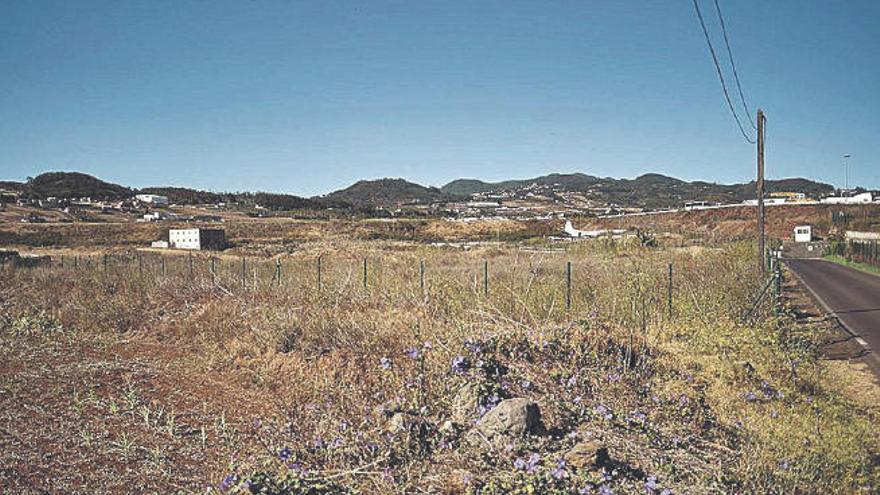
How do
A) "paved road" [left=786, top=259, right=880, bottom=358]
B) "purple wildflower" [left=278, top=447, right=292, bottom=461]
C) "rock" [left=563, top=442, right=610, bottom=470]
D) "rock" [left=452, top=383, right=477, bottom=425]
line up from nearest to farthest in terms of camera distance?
1. "rock" [left=563, top=442, right=610, bottom=470]
2. "purple wildflower" [left=278, top=447, right=292, bottom=461]
3. "rock" [left=452, top=383, right=477, bottom=425]
4. "paved road" [left=786, top=259, right=880, bottom=358]

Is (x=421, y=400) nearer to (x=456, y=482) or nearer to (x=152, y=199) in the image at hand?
(x=456, y=482)

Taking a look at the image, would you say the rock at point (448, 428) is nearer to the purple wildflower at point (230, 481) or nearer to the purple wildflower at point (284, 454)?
the purple wildflower at point (284, 454)

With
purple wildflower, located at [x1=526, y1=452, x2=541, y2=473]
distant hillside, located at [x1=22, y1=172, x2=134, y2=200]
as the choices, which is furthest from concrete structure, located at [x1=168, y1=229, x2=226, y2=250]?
distant hillside, located at [x1=22, y1=172, x2=134, y2=200]

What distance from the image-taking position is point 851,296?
68.3ft

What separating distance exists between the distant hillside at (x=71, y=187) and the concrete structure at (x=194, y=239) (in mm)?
95355

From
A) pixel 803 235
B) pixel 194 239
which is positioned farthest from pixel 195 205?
pixel 803 235

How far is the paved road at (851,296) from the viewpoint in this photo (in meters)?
14.0

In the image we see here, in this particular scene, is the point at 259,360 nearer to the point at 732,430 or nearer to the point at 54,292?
the point at 732,430

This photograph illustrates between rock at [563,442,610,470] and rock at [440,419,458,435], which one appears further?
rock at [440,419,458,435]

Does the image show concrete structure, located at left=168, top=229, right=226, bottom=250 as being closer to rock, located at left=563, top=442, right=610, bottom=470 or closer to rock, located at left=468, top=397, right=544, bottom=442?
rock, located at left=468, top=397, right=544, bottom=442

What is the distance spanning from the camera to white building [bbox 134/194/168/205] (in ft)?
524

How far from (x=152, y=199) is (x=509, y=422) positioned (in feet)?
587

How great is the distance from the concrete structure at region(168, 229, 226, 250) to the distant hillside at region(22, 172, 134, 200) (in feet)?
313

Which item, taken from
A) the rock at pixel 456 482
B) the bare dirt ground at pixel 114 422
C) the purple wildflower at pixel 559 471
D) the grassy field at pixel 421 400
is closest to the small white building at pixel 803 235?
the grassy field at pixel 421 400
